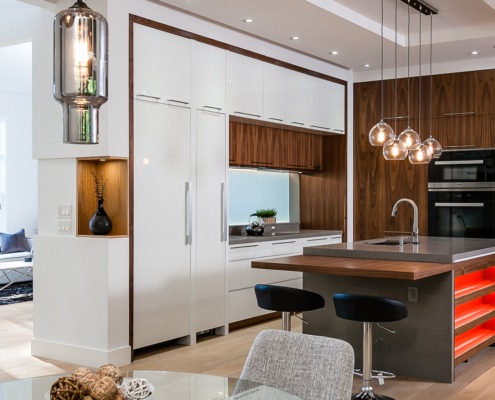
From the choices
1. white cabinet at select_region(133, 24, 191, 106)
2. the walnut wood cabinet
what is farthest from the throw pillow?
white cabinet at select_region(133, 24, 191, 106)

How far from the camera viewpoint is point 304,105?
23.7 ft

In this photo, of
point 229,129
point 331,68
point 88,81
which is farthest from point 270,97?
point 88,81

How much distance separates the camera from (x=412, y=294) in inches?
182

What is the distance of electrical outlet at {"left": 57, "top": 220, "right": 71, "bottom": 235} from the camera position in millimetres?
5141

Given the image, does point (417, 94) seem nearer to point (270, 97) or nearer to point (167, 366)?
point (270, 97)

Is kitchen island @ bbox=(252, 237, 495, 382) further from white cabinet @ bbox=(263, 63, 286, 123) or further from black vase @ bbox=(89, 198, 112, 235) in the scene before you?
white cabinet @ bbox=(263, 63, 286, 123)

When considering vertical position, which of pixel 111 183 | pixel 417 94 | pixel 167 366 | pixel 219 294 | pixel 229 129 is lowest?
pixel 167 366

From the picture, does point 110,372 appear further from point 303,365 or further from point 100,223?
point 100,223

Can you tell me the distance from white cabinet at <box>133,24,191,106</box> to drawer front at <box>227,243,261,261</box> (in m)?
1.44

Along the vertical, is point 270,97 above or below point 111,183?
above

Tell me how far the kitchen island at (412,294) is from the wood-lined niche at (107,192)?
1.20 m

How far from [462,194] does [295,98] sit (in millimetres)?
2185

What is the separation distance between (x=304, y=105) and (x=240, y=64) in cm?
122

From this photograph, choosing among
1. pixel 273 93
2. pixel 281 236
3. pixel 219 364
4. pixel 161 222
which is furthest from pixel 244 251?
pixel 273 93
